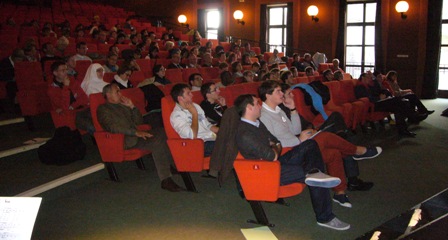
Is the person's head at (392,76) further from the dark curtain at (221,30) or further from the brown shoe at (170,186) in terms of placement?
the dark curtain at (221,30)

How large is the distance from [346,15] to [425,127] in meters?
5.29

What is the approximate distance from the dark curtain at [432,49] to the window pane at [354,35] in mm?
1696

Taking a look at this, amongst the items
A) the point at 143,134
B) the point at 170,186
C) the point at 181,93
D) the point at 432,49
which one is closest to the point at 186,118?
the point at 181,93

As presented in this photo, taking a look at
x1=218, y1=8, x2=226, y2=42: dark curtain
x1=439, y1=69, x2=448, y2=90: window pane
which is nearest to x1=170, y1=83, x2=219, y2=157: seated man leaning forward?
x1=439, y1=69, x2=448, y2=90: window pane

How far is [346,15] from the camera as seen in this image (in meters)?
10.9

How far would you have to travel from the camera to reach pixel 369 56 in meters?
11.0

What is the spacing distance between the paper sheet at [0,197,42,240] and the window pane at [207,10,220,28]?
12.0m

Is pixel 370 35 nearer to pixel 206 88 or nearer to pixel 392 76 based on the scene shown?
pixel 392 76

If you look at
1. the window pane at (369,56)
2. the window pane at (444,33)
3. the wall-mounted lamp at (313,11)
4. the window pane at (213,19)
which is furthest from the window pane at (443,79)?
the window pane at (213,19)

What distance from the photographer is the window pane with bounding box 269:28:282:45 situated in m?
12.2

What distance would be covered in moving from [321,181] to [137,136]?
174 cm

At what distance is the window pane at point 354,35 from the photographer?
11.0 metres

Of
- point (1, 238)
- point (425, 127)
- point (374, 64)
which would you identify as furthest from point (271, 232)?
point (374, 64)

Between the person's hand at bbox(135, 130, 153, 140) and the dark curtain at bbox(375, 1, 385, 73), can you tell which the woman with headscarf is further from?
the dark curtain at bbox(375, 1, 385, 73)
